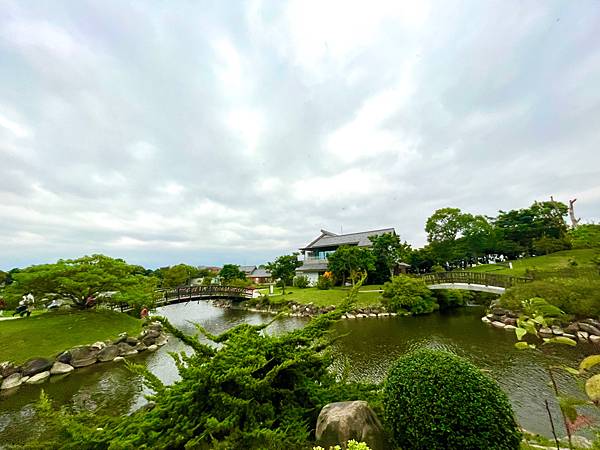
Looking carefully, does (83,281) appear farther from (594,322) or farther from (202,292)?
(594,322)

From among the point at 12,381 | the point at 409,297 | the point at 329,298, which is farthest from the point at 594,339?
the point at 12,381

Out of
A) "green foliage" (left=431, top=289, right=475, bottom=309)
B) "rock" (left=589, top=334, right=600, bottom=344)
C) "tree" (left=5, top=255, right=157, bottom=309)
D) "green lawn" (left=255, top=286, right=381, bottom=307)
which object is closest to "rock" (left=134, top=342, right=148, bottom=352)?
"tree" (left=5, top=255, right=157, bottom=309)

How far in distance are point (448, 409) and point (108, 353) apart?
12.5m

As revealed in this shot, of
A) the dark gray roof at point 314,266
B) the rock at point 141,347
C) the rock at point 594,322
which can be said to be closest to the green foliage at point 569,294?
the rock at point 594,322

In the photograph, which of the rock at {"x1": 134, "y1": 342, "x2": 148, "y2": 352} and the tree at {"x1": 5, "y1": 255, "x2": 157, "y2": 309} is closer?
the tree at {"x1": 5, "y1": 255, "x2": 157, "y2": 309}

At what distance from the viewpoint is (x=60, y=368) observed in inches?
359

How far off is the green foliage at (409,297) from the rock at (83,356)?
52.3 ft

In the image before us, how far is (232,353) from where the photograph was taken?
11.3 feet

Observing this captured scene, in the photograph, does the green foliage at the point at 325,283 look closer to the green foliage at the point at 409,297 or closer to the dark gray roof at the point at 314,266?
the dark gray roof at the point at 314,266

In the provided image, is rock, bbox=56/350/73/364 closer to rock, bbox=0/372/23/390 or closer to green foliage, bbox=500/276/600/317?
rock, bbox=0/372/23/390

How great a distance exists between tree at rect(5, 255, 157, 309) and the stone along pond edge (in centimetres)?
190

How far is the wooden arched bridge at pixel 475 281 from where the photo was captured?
16.0 m

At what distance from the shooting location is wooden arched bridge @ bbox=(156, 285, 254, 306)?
65.0 ft

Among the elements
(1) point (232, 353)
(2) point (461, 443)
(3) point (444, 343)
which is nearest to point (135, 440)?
(1) point (232, 353)
